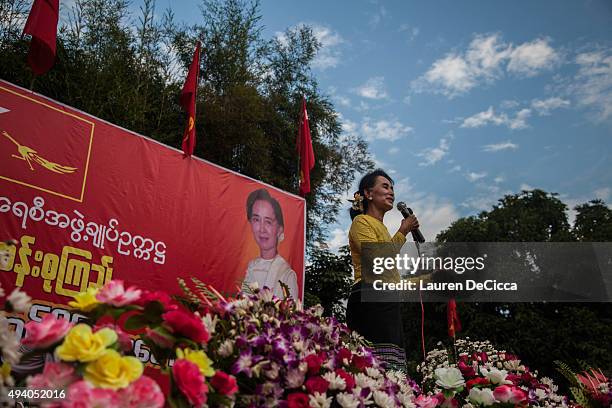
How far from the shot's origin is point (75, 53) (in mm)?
6789

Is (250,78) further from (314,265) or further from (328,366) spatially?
(328,366)

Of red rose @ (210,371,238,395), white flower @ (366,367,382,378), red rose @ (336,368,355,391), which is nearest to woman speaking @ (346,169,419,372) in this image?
white flower @ (366,367,382,378)

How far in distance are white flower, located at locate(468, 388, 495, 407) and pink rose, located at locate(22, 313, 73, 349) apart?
120cm

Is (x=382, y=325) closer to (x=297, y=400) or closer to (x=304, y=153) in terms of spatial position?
(x=297, y=400)

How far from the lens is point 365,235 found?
10.1ft

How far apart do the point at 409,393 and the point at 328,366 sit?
307 millimetres

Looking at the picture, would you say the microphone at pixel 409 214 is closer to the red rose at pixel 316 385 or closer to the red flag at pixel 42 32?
the red rose at pixel 316 385

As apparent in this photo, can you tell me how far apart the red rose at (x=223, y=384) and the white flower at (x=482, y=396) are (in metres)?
0.94

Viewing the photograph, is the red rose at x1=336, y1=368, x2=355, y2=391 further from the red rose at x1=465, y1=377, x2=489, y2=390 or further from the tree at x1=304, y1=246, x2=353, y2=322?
the tree at x1=304, y1=246, x2=353, y2=322

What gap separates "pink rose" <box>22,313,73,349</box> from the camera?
753mm

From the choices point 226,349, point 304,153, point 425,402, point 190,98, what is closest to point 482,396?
point 425,402

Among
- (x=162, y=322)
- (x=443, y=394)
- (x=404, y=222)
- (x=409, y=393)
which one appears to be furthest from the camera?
(x=404, y=222)

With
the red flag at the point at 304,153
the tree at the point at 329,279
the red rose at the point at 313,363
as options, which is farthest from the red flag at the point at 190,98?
the tree at the point at 329,279

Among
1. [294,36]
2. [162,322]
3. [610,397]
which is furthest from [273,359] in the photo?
[294,36]
